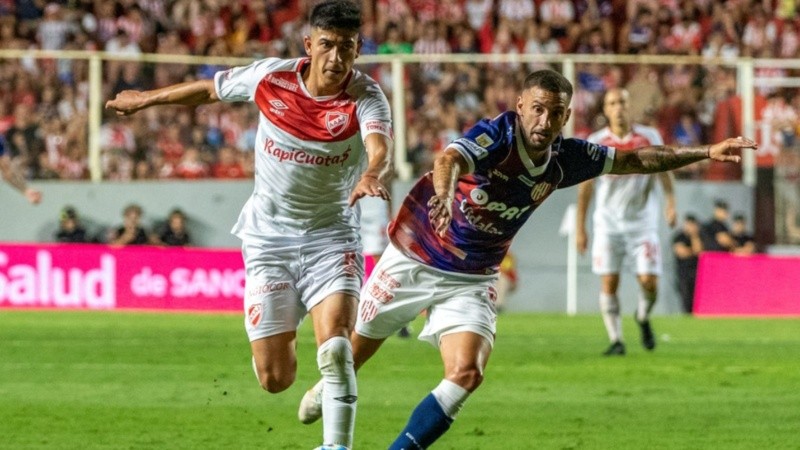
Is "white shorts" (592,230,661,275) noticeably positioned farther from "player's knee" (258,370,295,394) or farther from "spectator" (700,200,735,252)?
"player's knee" (258,370,295,394)

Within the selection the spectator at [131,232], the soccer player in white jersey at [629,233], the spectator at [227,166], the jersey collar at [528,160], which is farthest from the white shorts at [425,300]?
the spectator at [227,166]

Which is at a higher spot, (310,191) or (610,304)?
(310,191)

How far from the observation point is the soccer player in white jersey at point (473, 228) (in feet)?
24.5

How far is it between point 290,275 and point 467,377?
131cm

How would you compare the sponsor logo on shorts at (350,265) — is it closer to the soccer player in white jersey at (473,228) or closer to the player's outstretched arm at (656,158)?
the soccer player in white jersey at (473,228)

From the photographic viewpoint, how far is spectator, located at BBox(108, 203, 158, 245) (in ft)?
70.9

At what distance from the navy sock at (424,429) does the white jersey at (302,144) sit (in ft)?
4.35

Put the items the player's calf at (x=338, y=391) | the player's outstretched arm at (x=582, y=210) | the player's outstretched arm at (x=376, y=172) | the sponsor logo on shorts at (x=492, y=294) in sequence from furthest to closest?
the player's outstretched arm at (x=582, y=210), the sponsor logo on shorts at (x=492, y=294), the player's calf at (x=338, y=391), the player's outstretched arm at (x=376, y=172)

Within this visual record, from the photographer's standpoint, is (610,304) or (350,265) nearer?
(350,265)

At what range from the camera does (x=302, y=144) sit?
8.01m

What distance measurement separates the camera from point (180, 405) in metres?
10.8

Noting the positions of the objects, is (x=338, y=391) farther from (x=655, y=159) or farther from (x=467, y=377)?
(x=655, y=159)

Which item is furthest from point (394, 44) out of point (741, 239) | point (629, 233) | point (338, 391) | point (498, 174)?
point (338, 391)

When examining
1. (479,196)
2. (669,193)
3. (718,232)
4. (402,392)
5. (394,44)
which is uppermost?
(394,44)
